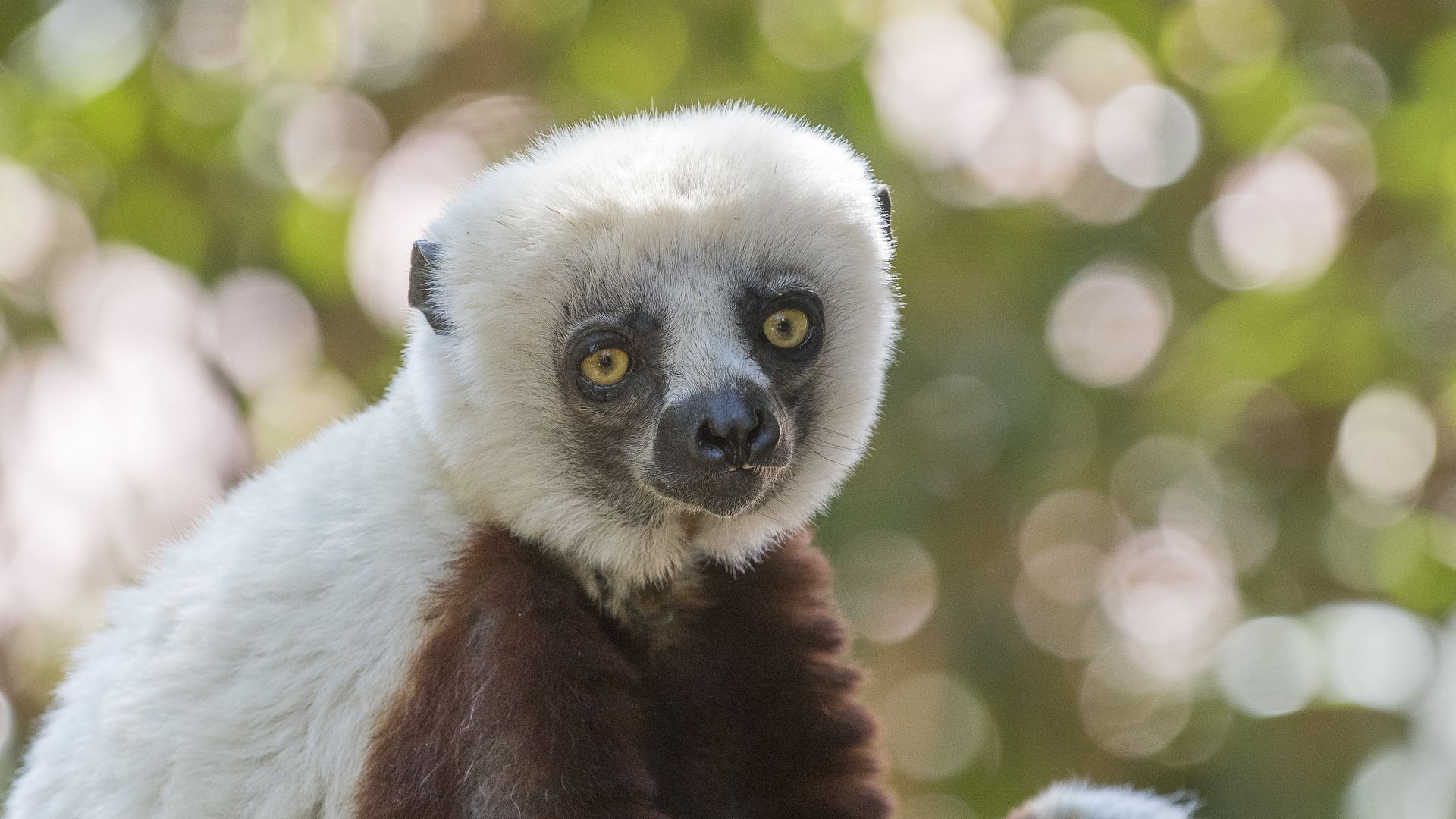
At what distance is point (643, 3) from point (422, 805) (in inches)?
163

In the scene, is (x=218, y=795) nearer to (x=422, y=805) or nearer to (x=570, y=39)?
(x=422, y=805)

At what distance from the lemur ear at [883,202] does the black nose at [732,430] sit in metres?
0.79

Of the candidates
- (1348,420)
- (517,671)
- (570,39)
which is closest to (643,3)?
(570,39)

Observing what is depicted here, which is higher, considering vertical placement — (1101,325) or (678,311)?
(1101,325)

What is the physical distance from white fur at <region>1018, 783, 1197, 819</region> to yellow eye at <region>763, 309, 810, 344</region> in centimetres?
119

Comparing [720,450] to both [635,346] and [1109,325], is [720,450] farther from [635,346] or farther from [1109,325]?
[1109,325]

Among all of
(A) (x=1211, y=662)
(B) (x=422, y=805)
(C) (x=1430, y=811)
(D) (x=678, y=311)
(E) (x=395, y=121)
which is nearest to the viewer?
(B) (x=422, y=805)

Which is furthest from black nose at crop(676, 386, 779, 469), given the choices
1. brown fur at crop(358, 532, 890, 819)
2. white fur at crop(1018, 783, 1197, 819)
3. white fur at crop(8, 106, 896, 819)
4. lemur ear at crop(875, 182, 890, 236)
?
white fur at crop(1018, 783, 1197, 819)

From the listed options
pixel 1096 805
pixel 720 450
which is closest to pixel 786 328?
pixel 720 450

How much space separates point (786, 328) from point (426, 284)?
0.80 meters

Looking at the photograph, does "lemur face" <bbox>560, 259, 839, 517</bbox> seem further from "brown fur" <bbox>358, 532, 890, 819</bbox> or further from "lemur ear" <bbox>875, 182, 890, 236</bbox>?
"lemur ear" <bbox>875, 182, 890, 236</bbox>

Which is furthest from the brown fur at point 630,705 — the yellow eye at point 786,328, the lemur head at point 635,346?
the yellow eye at point 786,328

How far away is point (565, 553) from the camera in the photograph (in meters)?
2.69

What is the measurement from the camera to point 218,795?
2.37m
